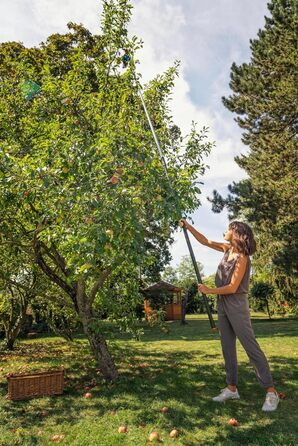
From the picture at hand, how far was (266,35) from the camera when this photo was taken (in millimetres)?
17172

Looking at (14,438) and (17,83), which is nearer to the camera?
(14,438)

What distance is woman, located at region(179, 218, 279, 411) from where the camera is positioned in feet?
15.4

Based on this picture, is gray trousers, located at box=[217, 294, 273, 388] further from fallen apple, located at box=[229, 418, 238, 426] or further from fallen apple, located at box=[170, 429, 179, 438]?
fallen apple, located at box=[170, 429, 179, 438]

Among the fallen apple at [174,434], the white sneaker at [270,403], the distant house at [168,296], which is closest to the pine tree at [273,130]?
the distant house at [168,296]

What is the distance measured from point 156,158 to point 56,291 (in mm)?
6295

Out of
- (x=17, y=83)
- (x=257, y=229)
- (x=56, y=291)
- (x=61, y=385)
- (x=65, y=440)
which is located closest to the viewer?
(x=65, y=440)

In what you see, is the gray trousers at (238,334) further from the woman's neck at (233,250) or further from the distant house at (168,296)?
the distant house at (168,296)

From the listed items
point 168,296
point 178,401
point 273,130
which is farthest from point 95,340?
point 168,296

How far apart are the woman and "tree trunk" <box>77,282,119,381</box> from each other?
2.42 meters

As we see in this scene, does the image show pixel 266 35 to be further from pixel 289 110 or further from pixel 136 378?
pixel 136 378

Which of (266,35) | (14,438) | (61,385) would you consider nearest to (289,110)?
(266,35)

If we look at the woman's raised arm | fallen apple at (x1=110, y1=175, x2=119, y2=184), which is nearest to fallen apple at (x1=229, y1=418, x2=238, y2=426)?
the woman's raised arm

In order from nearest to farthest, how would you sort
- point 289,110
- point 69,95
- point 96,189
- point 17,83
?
point 96,189
point 69,95
point 17,83
point 289,110

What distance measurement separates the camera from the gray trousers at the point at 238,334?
467 centimetres
